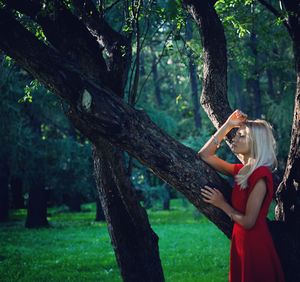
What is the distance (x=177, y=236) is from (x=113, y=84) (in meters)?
13.4

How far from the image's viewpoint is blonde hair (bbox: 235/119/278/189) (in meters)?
4.20

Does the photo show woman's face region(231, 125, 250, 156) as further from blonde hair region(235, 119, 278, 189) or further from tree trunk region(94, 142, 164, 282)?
tree trunk region(94, 142, 164, 282)

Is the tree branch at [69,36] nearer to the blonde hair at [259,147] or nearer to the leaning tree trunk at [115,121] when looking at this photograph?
the leaning tree trunk at [115,121]

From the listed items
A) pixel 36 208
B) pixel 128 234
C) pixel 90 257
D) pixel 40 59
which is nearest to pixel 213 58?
pixel 40 59

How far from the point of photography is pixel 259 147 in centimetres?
421

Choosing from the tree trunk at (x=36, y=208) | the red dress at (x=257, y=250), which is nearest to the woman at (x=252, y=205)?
the red dress at (x=257, y=250)

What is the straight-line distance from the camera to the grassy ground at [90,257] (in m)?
9.70

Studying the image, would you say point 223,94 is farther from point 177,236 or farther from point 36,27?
point 177,236

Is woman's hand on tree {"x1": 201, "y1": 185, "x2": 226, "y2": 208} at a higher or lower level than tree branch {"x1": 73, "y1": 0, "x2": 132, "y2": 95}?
lower

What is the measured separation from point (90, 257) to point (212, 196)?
27.7 feet

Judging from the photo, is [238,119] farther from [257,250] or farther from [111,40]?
[111,40]

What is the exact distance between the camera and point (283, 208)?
480 centimetres

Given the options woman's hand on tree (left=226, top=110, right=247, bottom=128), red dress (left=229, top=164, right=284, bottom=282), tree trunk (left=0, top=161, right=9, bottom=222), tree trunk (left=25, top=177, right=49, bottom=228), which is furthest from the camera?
tree trunk (left=0, top=161, right=9, bottom=222)

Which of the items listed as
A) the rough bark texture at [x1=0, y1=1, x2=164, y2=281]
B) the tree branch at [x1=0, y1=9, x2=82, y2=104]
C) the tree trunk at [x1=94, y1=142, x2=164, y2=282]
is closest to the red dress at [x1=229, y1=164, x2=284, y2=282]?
the rough bark texture at [x1=0, y1=1, x2=164, y2=281]
